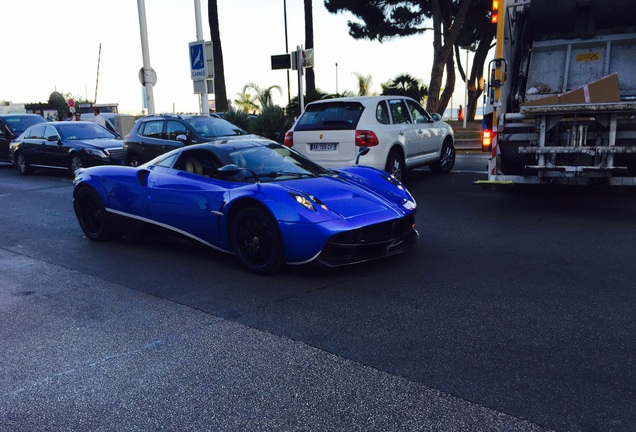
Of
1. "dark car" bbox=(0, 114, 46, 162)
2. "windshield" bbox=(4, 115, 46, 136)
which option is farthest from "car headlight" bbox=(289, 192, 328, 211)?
"windshield" bbox=(4, 115, 46, 136)

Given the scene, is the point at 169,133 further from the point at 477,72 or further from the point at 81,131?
the point at 477,72

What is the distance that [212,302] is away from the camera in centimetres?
477

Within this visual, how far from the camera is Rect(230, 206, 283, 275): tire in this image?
5242 mm

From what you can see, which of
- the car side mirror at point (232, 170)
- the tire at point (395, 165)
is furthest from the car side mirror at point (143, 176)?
the tire at point (395, 165)

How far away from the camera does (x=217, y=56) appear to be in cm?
2517

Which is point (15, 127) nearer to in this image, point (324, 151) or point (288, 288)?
point (324, 151)

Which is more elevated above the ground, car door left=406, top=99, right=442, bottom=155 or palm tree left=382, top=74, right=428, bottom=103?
palm tree left=382, top=74, right=428, bottom=103

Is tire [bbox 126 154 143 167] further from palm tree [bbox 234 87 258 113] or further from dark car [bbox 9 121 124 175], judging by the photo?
palm tree [bbox 234 87 258 113]

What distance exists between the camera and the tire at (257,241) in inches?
206

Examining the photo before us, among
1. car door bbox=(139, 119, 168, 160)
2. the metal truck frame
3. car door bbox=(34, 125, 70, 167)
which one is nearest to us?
the metal truck frame

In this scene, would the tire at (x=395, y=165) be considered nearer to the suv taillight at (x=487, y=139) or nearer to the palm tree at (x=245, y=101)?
the suv taillight at (x=487, y=139)

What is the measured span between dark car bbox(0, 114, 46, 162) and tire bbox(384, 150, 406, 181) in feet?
44.1

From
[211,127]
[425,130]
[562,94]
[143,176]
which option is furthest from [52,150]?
→ [562,94]

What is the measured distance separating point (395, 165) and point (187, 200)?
18.1 feet
